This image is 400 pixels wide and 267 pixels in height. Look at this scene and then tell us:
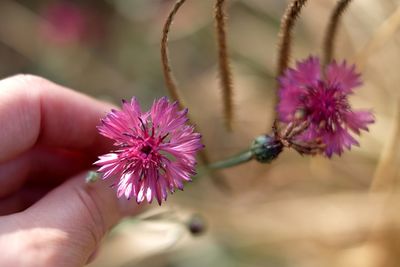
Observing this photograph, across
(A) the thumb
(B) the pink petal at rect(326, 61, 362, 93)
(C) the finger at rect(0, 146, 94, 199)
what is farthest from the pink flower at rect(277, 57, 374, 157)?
Result: (C) the finger at rect(0, 146, 94, 199)

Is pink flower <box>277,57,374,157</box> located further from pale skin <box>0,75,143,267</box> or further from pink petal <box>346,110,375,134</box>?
pale skin <box>0,75,143,267</box>

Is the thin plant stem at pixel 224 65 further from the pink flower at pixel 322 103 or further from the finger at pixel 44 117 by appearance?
the finger at pixel 44 117

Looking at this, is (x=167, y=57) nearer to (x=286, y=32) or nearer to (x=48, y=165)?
(x=286, y=32)

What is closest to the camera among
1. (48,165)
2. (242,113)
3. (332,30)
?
(332,30)

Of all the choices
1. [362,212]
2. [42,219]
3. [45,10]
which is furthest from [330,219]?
[45,10]

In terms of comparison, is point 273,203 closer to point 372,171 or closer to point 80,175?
point 372,171

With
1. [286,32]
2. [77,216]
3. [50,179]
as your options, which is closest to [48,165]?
[50,179]

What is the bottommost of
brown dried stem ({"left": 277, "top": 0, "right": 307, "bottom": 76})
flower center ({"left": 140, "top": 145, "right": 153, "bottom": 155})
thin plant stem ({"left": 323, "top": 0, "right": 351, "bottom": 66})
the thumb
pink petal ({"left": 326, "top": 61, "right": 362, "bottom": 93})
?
the thumb
